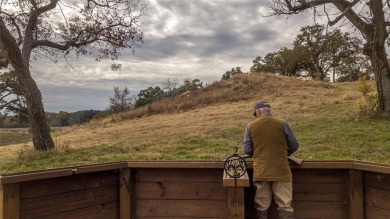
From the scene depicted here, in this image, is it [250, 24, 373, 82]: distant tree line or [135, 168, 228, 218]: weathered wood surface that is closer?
[135, 168, 228, 218]: weathered wood surface

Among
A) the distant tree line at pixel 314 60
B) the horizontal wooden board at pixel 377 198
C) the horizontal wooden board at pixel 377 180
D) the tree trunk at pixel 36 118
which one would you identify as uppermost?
the distant tree line at pixel 314 60

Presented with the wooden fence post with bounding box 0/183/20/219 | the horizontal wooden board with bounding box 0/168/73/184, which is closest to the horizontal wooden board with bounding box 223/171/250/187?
the horizontal wooden board with bounding box 0/168/73/184

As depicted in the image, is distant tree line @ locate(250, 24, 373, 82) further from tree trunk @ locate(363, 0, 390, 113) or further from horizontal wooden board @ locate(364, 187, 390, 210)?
horizontal wooden board @ locate(364, 187, 390, 210)

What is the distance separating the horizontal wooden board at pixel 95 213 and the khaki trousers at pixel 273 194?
163 centimetres

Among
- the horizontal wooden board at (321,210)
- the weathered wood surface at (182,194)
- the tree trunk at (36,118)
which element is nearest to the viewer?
the horizontal wooden board at (321,210)

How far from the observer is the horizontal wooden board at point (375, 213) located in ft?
12.7

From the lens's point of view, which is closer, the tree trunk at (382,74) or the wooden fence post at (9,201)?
the wooden fence post at (9,201)

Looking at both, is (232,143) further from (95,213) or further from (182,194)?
(95,213)

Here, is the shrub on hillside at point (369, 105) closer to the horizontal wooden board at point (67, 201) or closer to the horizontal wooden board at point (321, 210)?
the horizontal wooden board at point (321, 210)

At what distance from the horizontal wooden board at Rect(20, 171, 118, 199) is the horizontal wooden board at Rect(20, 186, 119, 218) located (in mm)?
44

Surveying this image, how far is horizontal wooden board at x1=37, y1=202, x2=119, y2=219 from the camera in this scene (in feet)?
13.0

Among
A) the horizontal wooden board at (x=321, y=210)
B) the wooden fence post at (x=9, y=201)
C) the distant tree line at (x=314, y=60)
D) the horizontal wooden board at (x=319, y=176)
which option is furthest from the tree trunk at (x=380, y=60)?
the distant tree line at (x=314, y=60)

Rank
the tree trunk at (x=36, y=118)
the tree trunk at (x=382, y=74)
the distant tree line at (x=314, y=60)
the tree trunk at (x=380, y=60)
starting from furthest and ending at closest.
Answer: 1. the distant tree line at (x=314, y=60)
2. the tree trunk at (x=382, y=74)
3. the tree trunk at (x=380, y=60)
4. the tree trunk at (x=36, y=118)

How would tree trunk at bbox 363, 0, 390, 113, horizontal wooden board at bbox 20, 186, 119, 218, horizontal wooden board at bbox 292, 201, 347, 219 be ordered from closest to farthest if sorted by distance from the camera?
horizontal wooden board at bbox 20, 186, 119, 218
horizontal wooden board at bbox 292, 201, 347, 219
tree trunk at bbox 363, 0, 390, 113
